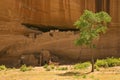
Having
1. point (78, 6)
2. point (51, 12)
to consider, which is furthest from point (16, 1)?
point (78, 6)

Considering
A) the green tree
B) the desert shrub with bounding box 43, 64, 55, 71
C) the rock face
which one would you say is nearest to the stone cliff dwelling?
the rock face

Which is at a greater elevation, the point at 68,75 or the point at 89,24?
the point at 89,24

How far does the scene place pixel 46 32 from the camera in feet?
94.0

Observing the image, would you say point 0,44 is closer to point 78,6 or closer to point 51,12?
point 51,12

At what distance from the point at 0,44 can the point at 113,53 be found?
27.3 feet

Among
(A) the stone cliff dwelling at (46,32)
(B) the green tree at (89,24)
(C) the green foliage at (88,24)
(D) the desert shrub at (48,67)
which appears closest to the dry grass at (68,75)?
(D) the desert shrub at (48,67)

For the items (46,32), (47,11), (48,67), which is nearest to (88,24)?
(48,67)

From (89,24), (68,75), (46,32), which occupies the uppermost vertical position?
(89,24)

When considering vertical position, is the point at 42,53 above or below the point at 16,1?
below

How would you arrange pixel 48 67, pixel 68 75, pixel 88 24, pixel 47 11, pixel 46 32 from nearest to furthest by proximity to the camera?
1. pixel 68 75
2. pixel 88 24
3. pixel 48 67
4. pixel 46 32
5. pixel 47 11

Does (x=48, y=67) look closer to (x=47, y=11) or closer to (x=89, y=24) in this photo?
(x=89, y=24)

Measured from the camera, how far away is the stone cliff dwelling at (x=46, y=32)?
91.6 ft

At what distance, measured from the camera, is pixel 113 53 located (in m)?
28.6

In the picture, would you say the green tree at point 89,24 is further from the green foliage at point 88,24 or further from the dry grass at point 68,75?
the dry grass at point 68,75
